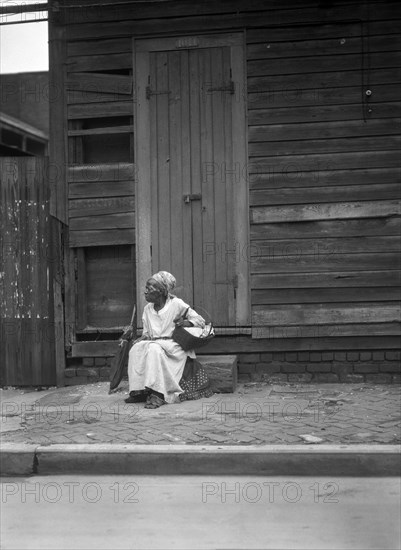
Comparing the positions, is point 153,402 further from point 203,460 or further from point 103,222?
point 103,222

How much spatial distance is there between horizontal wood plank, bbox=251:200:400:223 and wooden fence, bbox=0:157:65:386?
256 cm

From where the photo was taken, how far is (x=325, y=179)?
8.46 metres

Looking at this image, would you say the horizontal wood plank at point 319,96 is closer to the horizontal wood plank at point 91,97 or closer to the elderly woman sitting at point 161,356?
the horizontal wood plank at point 91,97

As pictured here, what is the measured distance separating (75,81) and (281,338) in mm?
3924

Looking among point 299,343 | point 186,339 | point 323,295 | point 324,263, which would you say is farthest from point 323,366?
point 186,339

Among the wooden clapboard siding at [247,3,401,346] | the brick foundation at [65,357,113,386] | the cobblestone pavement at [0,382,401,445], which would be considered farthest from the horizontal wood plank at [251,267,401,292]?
the brick foundation at [65,357,113,386]

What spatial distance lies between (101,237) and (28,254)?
0.94 m

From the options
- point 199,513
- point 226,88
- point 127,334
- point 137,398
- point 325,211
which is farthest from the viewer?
point 226,88

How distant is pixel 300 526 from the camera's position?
4.27 metres

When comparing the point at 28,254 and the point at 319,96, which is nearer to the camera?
the point at 319,96

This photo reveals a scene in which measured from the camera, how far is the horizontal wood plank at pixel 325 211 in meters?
8.38

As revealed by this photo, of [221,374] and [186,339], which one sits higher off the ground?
[186,339]

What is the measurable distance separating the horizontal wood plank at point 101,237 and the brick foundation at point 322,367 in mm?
1924

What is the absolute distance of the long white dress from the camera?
23.9 ft
